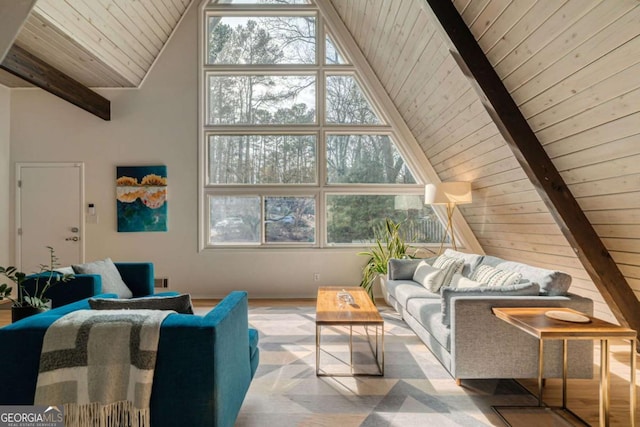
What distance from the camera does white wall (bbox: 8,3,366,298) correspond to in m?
4.90

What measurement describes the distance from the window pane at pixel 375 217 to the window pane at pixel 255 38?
7.21 feet

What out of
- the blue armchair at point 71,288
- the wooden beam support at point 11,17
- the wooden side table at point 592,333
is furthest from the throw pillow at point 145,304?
the wooden beam support at point 11,17

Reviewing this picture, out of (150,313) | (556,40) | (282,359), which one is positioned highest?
(556,40)

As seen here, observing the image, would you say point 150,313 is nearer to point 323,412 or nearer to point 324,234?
point 323,412

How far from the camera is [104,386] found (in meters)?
1.40

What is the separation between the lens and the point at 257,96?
16.6 ft

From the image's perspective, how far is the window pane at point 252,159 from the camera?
505cm

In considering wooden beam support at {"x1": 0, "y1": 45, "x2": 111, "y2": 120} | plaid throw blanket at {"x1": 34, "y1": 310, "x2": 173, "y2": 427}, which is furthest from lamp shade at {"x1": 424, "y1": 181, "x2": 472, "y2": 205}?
wooden beam support at {"x1": 0, "y1": 45, "x2": 111, "y2": 120}

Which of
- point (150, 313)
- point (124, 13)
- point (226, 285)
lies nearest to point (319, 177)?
point (226, 285)

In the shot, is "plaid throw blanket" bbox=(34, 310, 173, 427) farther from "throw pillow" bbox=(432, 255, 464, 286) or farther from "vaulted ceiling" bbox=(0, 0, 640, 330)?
"throw pillow" bbox=(432, 255, 464, 286)

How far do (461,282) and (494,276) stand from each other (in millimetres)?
353

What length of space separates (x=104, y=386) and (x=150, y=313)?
319 millimetres

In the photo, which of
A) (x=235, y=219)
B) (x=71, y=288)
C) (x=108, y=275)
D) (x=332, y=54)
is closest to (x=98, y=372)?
(x=71, y=288)

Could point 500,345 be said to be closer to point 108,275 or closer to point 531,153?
point 531,153
